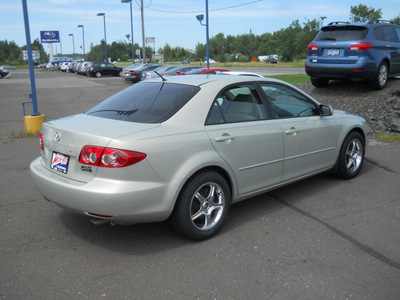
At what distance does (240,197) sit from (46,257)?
1945mm

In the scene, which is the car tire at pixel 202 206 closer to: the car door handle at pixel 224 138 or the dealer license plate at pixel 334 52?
the car door handle at pixel 224 138

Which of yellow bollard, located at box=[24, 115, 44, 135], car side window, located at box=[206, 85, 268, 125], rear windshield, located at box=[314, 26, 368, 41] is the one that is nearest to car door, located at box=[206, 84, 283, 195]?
car side window, located at box=[206, 85, 268, 125]

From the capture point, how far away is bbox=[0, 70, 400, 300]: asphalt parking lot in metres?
3.02

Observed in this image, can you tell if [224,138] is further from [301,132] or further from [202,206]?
[301,132]

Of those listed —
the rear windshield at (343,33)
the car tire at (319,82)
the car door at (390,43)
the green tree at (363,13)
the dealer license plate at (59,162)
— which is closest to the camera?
the dealer license plate at (59,162)

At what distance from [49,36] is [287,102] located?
219 feet

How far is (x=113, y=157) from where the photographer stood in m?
3.26

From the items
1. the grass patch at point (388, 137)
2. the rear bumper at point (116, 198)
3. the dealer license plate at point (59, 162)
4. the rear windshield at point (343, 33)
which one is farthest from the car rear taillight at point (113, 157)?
the rear windshield at point (343, 33)

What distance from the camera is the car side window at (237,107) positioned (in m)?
4.01

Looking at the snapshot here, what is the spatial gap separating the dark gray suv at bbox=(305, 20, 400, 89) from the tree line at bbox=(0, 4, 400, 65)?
4852 cm

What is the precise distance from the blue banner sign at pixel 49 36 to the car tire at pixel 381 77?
6173 cm

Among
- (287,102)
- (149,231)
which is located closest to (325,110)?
(287,102)

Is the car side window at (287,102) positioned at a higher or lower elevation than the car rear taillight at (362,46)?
lower

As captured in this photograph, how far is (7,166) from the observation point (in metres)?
6.52
